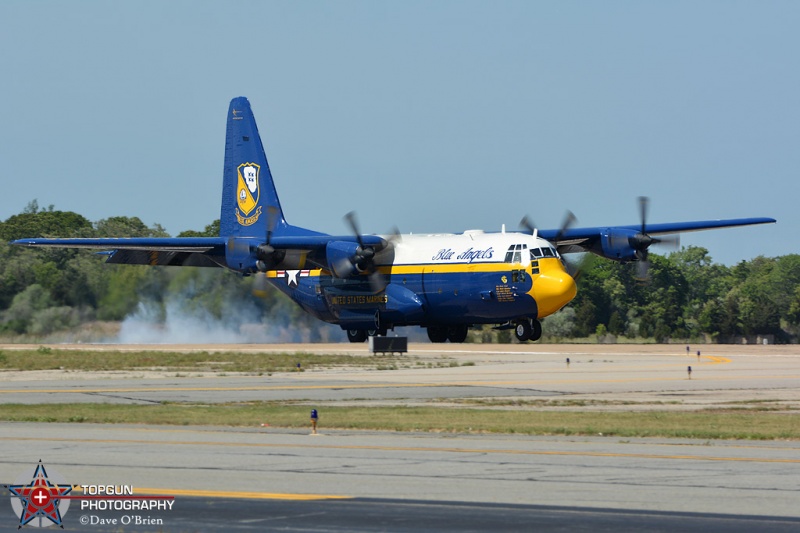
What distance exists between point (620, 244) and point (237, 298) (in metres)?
25.8

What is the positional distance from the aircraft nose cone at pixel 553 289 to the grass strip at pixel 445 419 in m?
18.9

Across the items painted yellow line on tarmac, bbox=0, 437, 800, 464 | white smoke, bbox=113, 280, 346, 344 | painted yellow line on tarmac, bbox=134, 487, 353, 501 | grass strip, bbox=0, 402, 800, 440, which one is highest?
white smoke, bbox=113, 280, 346, 344

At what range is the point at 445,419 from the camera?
27141mm

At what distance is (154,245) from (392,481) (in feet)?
139

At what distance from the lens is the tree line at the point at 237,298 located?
227 ft

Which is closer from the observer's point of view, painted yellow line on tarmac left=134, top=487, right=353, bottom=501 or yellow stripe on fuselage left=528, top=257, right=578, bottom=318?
painted yellow line on tarmac left=134, top=487, right=353, bottom=501

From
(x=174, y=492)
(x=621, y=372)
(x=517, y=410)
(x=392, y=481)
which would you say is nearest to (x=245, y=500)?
(x=174, y=492)

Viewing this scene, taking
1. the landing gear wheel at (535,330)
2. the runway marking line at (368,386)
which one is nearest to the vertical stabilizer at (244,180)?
the landing gear wheel at (535,330)

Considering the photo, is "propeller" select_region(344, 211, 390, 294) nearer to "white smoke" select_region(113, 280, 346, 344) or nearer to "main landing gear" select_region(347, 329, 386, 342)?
"main landing gear" select_region(347, 329, 386, 342)

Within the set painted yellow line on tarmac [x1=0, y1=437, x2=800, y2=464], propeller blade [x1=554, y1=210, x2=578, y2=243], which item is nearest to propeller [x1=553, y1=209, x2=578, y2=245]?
propeller blade [x1=554, y1=210, x2=578, y2=243]

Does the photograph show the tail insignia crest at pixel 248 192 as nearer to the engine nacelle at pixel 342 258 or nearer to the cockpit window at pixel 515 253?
the engine nacelle at pixel 342 258

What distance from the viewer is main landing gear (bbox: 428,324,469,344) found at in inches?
2233

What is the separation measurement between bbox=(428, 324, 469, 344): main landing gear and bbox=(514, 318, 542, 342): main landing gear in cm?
479

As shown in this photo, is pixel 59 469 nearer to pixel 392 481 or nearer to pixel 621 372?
pixel 392 481
